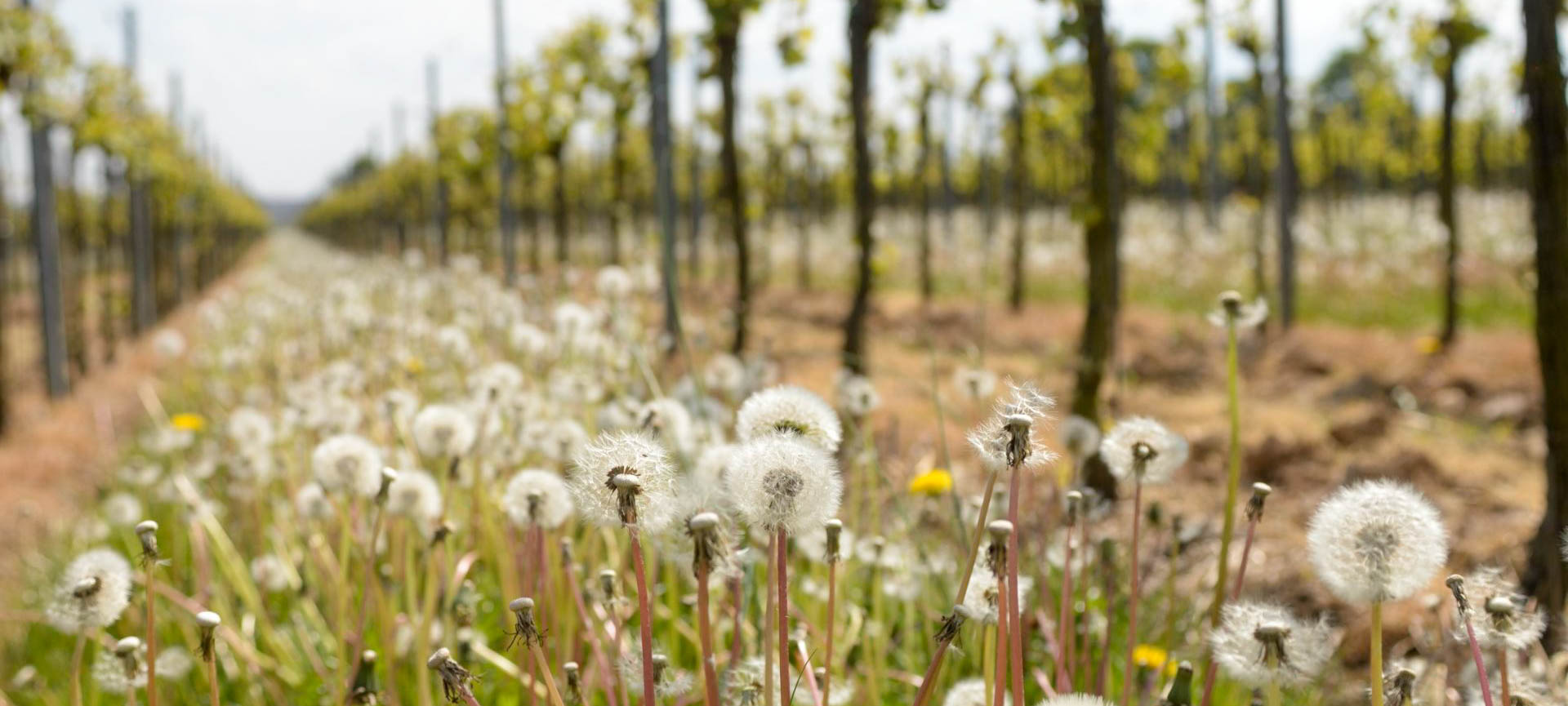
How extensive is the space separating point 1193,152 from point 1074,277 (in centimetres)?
2278

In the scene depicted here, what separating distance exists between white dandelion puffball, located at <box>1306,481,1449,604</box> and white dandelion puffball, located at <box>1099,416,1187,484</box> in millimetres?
383

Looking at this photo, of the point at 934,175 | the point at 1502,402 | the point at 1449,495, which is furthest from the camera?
the point at 934,175

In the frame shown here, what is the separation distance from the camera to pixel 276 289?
1399 cm

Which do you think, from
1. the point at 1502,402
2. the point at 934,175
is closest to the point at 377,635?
the point at 1502,402

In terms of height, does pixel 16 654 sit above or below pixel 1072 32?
below

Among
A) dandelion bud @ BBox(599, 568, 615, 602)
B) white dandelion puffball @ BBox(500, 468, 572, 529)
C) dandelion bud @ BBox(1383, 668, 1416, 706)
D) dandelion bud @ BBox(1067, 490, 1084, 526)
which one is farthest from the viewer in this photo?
white dandelion puffball @ BBox(500, 468, 572, 529)

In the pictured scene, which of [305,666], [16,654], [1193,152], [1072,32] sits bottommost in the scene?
[16,654]

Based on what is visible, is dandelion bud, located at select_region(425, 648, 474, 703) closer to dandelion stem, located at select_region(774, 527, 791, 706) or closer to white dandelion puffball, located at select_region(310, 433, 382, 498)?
dandelion stem, located at select_region(774, 527, 791, 706)

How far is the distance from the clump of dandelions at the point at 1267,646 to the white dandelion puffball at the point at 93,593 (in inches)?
54.7

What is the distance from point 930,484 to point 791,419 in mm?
2141

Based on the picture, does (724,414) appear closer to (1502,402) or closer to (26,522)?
(26,522)

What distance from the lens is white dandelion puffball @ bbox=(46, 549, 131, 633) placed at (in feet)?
4.80

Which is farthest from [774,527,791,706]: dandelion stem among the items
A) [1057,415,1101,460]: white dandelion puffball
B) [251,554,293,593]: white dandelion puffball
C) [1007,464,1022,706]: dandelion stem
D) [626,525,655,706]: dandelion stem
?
[251,554,293,593]: white dandelion puffball

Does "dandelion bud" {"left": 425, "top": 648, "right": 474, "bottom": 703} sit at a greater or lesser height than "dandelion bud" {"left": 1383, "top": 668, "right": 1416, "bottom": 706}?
greater
